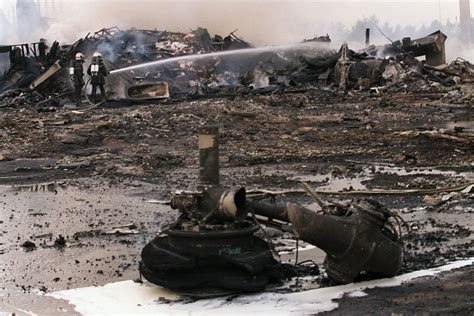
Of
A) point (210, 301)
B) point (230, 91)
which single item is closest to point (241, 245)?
point (210, 301)

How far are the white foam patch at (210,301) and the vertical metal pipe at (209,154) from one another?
0.77 metres

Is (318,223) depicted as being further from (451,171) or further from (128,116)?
(128,116)

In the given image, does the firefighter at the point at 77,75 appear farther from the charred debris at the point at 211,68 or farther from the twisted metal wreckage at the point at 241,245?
the twisted metal wreckage at the point at 241,245

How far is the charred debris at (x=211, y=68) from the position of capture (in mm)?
24359

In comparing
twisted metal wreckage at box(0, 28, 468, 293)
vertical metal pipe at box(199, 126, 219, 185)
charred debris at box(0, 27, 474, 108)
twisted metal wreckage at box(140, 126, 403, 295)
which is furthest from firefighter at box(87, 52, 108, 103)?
twisted metal wreckage at box(140, 126, 403, 295)

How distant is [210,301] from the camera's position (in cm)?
433

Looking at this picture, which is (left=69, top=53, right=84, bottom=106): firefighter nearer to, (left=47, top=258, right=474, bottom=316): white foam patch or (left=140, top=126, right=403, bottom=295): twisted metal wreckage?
(left=47, top=258, right=474, bottom=316): white foam patch

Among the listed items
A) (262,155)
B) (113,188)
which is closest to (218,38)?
(262,155)

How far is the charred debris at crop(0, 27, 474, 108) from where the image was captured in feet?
79.9

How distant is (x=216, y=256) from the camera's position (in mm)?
4332

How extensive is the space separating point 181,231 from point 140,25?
33.5 metres

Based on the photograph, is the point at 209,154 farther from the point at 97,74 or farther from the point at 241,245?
the point at 97,74

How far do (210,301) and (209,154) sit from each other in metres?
0.97

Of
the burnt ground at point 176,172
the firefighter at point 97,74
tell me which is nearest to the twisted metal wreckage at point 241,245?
the burnt ground at point 176,172
